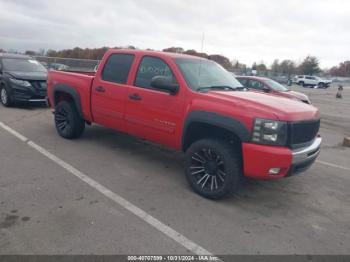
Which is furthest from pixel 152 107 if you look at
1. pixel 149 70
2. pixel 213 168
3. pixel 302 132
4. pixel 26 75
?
pixel 26 75

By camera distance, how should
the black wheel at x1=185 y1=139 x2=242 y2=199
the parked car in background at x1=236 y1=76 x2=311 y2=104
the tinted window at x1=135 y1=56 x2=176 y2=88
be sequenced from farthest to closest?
Answer: 1. the parked car in background at x1=236 y1=76 x2=311 y2=104
2. the tinted window at x1=135 y1=56 x2=176 y2=88
3. the black wheel at x1=185 y1=139 x2=242 y2=199

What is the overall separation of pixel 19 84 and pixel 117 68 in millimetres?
5816

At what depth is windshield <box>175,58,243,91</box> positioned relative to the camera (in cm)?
472

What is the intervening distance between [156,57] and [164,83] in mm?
830

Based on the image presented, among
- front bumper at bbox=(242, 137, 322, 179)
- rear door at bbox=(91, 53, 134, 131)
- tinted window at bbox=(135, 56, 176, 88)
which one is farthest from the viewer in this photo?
rear door at bbox=(91, 53, 134, 131)

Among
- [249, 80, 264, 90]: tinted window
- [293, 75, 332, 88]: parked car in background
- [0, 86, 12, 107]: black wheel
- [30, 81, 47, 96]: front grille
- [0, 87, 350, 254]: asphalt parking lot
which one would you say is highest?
[249, 80, 264, 90]: tinted window

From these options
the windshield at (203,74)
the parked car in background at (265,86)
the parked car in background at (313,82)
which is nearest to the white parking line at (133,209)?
the windshield at (203,74)

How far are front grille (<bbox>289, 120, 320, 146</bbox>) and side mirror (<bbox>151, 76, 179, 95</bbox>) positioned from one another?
1683 mm

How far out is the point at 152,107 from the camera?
486 cm

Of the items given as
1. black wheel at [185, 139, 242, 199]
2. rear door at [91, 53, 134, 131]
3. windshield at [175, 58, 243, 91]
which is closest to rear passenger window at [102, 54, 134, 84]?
rear door at [91, 53, 134, 131]

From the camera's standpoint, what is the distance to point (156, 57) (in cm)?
510

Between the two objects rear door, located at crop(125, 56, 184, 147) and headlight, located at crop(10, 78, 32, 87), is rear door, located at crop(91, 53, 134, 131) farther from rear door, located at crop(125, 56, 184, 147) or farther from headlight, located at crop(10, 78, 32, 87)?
headlight, located at crop(10, 78, 32, 87)

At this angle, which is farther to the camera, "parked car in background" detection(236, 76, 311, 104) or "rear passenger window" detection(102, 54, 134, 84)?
"parked car in background" detection(236, 76, 311, 104)

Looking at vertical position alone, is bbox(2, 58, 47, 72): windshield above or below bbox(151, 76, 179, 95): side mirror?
below
